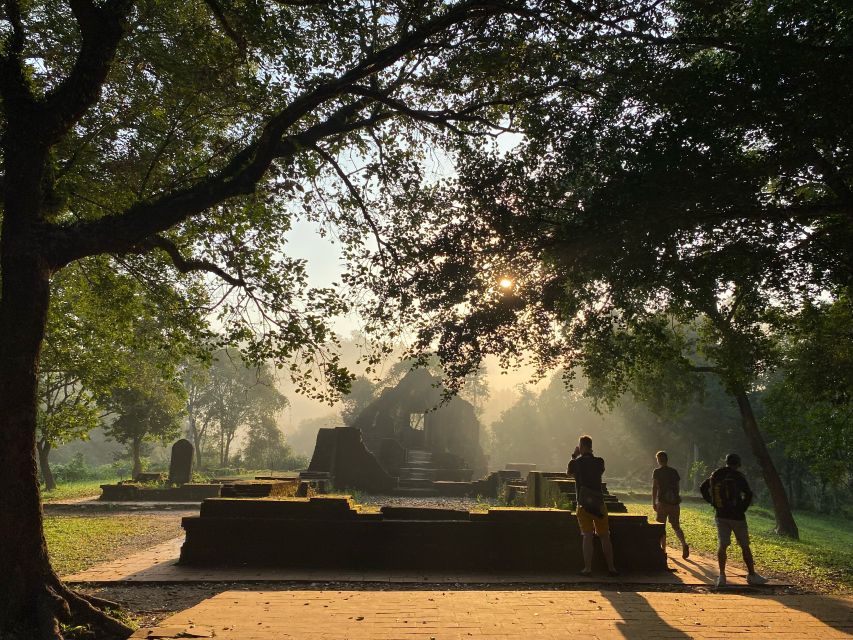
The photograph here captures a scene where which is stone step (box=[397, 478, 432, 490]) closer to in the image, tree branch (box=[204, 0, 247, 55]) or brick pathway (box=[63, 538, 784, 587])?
brick pathway (box=[63, 538, 784, 587])

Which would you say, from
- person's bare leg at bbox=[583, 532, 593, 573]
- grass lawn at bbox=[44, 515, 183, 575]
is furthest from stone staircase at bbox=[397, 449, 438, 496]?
person's bare leg at bbox=[583, 532, 593, 573]

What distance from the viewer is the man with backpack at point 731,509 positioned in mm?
7715

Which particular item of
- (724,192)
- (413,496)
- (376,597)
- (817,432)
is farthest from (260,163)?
(413,496)

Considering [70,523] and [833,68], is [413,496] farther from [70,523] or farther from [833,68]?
[833,68]

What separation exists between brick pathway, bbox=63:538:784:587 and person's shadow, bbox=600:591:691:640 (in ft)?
6.41

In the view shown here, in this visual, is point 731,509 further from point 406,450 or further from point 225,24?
point 406,450

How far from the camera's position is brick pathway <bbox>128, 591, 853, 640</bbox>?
15.8 feet

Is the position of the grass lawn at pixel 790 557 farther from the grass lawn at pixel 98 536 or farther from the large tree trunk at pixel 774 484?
the grass lawn at pixel 98 536

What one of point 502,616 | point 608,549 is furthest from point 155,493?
point 502,616

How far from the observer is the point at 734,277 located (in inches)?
347

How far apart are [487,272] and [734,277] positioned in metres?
3.90

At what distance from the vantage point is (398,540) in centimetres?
894

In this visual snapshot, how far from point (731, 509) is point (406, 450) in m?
27.7

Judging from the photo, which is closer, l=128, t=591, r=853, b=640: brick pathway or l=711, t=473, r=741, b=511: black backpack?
l=128, t=591, r=853, b=640: brick pathway
